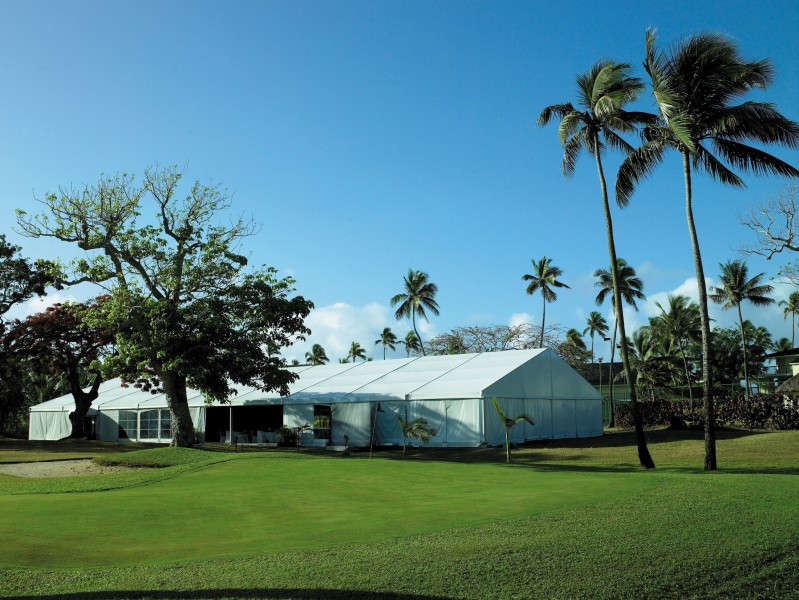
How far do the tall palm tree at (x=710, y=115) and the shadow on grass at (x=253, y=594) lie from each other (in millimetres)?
15040

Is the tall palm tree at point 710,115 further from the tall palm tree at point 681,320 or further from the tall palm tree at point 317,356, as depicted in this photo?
the tall palm tree at point 317,356

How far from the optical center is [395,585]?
6566 millimetres

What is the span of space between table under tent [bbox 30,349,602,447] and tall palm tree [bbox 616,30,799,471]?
13.0 m

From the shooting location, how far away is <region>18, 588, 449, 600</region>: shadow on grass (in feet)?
20.4

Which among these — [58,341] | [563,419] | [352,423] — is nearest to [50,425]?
[58,341]

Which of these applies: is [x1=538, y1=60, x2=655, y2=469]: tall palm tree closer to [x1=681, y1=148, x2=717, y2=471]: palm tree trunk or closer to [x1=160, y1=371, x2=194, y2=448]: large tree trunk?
[x1=681, y1=148, x2=717, y2=471]: palm tree trunk

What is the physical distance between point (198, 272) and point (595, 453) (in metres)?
17.8

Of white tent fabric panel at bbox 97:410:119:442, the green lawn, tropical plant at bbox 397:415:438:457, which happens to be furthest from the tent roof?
the green lawn

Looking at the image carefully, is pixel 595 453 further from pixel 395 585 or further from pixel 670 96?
pixel 395 585

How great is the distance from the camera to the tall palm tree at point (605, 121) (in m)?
20.9

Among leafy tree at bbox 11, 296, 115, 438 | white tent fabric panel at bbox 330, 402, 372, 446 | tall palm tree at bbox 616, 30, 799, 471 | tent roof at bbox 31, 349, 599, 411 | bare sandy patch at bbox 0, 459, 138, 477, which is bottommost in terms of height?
bare sandy patch at bbox 0, 459, 138, 477

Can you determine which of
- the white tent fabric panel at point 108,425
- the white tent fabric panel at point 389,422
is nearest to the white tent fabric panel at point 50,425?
the white tent fabric panel at point 108,425

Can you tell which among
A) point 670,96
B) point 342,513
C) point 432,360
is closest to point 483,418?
point 432,360

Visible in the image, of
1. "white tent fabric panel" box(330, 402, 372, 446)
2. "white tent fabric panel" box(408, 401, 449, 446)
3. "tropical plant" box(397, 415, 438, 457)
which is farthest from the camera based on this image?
"white tent fabric panel" box(330, 402, 372, 446)
